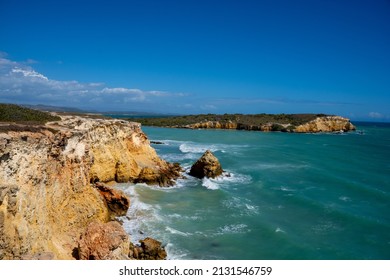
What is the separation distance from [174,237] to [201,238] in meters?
1.40

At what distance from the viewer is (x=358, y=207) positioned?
937 inches

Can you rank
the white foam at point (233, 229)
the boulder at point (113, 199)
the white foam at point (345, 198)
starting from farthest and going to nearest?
the white foam at point (345, 198)
the boulder at point (113, 199)
the white foam at point (233, 229)

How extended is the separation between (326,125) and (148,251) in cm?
10337

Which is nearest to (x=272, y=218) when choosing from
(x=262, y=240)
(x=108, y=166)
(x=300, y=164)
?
(x=262, y=240)

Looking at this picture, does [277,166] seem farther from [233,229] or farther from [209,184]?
[233,229]

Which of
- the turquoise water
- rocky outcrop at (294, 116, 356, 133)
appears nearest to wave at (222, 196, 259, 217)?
the turquoise water

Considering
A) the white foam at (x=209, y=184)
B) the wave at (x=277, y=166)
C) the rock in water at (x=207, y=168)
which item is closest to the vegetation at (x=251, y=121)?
the wave at (x=277, y=166)

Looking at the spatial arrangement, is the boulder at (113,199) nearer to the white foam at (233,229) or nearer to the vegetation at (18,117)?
the vegetation at (18,117)

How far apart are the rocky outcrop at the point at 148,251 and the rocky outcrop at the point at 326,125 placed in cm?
9115

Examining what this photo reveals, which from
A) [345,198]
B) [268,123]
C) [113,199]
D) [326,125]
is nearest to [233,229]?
[113,199]

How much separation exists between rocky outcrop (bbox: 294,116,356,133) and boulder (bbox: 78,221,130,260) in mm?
94221

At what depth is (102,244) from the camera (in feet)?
40.9

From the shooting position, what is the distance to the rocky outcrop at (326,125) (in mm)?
102881
